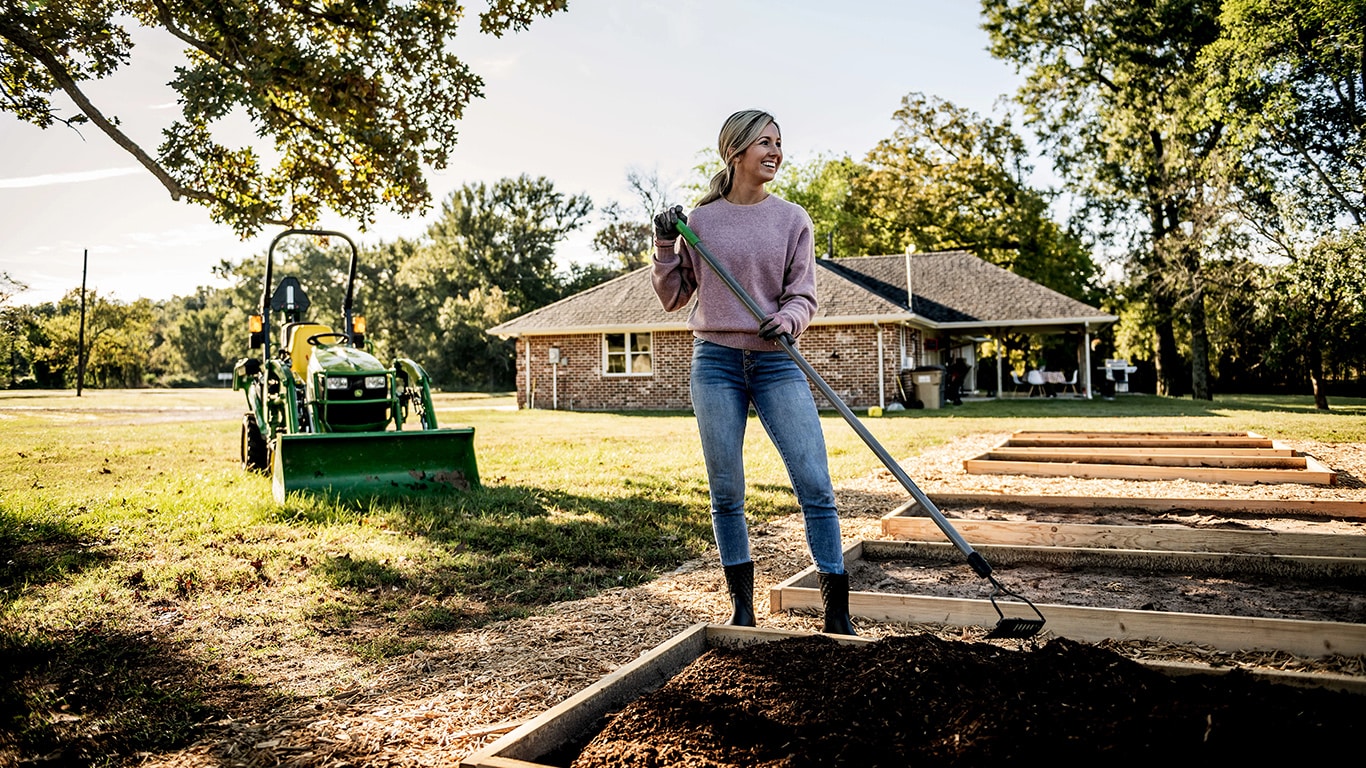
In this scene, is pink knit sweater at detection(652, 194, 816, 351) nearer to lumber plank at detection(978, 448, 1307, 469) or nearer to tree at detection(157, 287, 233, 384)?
lumber plank at detection(978, 448, 1307, 469)

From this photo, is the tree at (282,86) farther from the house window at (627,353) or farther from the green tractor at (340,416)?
the house window at (627,353)

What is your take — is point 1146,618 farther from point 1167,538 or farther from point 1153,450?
point 1153,450

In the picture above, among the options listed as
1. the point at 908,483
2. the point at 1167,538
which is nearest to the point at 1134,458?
the point at 1167,538

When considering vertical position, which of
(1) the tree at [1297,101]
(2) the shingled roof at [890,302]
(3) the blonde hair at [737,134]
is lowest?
(3) the blonde hair at [737,134]

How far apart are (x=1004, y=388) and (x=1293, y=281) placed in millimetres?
18300

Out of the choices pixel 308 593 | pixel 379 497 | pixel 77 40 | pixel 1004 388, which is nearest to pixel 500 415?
pixel 77 40

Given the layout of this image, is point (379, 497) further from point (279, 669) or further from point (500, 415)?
point (500, 415)

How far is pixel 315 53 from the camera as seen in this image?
7.82 m

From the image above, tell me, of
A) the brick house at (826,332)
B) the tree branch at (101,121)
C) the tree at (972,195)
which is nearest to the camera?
the tree branch at (101,121)

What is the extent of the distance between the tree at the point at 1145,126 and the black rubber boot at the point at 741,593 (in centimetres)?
2170

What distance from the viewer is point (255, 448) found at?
7762mm

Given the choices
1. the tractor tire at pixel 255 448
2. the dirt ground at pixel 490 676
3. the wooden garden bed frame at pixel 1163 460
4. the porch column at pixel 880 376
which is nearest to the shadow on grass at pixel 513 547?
the dirt ground at pixel 490 676

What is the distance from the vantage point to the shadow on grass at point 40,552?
4.24 meters

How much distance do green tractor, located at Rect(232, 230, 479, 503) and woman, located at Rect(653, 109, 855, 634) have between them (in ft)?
12.7
